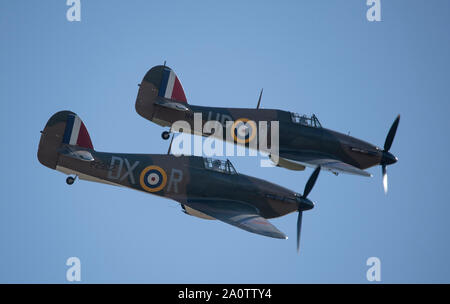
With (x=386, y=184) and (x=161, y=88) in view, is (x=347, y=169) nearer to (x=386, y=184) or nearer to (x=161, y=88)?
(x=386, y=184)

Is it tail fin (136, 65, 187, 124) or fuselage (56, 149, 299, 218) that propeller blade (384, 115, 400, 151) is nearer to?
fuselage (56, 149, 299, 218)

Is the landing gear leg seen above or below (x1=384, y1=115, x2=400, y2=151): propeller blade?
below

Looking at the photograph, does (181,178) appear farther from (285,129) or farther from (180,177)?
(285,129)

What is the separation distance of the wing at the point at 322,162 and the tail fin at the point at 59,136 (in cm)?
695

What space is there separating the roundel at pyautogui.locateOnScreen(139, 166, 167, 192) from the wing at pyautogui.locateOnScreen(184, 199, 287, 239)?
1.01 m

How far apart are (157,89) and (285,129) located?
4.45 m

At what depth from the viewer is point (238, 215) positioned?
30.0m

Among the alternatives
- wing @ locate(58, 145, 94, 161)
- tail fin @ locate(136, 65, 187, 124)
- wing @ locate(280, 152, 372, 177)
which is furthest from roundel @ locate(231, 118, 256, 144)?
wing @ locate(58, 145, 94, 161)

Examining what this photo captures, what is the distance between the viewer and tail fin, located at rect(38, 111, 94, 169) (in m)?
29.9

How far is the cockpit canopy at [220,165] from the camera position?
1226 inches

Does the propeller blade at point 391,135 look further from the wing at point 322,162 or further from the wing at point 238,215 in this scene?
the wing at point 238,215

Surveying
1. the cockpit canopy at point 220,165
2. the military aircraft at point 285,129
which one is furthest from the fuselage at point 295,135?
the cockpit canopy at point 220,165

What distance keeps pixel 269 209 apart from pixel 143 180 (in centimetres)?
413

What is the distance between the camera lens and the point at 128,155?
30.5 m
